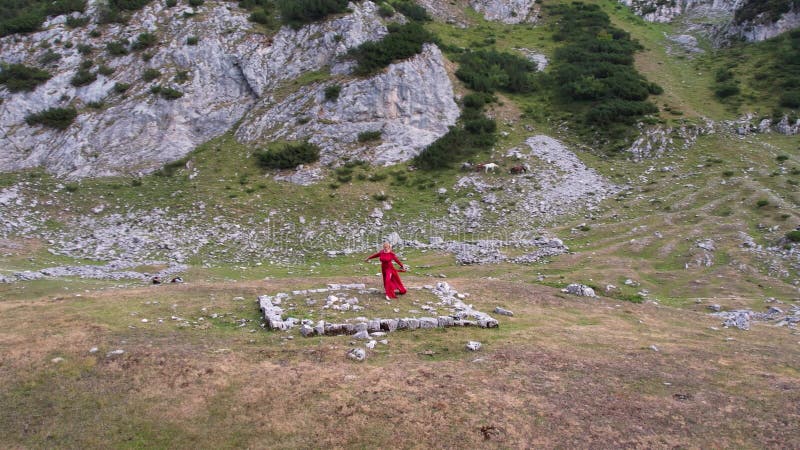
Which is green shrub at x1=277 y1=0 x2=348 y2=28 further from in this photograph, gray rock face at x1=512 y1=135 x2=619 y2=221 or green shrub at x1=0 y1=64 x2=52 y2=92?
gray rock face at x1=512 y1=135 x2=619 y2=221

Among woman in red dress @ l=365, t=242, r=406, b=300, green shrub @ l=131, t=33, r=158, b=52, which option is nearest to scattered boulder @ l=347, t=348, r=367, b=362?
woman in red dress @ l=365, t=242, r=406, b=300

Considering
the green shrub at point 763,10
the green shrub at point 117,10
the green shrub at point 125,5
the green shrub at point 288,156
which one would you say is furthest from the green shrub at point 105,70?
the green shrub at point 763,10

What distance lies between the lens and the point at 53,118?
34.8 metres

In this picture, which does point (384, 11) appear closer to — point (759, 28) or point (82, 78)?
point (82, 78)

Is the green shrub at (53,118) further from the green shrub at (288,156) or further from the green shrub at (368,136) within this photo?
the green shrub at (368,136)

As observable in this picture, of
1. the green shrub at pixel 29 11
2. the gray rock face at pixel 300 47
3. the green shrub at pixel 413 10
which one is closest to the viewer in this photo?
the green shrub at pixel 29 11

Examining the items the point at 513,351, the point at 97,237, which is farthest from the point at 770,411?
the point at 97,237

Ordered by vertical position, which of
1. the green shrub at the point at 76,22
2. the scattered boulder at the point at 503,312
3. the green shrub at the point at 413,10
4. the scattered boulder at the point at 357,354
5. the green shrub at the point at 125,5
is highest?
the green shrub at the point at 413,10

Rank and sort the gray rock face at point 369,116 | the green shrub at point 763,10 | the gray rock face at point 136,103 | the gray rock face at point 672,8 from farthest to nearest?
1. the gray rock face at point 672,8
2. the green shrub at point 763,10
3. the gray rock face at point 369,116
4. the gray rock face at point 136,103

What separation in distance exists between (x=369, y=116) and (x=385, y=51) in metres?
5.99

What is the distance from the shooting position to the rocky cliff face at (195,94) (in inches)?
1339

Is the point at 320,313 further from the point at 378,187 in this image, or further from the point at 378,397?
the point at 378,187

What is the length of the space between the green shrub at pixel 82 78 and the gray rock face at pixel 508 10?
48.3m

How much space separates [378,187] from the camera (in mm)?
31594
